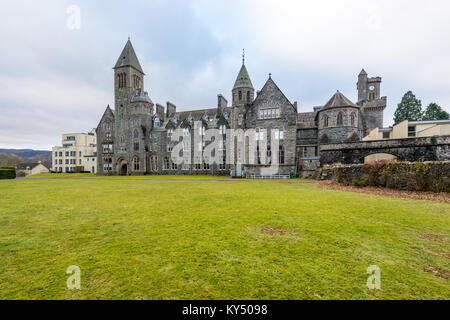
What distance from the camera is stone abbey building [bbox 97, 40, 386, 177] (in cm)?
3478

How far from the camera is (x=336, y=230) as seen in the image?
6074 millimetres

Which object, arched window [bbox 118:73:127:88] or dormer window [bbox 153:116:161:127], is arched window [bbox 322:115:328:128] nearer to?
dormer window [bbox 153:116:161:127]

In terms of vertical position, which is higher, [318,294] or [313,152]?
[313,152]

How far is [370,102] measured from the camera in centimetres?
4859

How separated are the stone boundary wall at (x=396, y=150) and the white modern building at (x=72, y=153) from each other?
80.7m

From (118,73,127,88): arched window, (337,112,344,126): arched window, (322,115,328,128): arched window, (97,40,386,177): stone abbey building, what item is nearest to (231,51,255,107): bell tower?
(97,40,386,177): stone abbey building

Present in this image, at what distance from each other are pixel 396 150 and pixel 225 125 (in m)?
30.4

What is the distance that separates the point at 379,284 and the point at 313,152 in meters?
38.3

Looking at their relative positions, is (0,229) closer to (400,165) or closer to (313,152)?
(400,165)

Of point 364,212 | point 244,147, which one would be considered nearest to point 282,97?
point 244,147

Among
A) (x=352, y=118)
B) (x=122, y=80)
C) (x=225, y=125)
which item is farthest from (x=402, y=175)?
(x=122, y=80)

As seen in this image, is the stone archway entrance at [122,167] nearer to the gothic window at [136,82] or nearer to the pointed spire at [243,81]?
the gothic window at [136,82]

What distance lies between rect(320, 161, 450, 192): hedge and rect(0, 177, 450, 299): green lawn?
7.51 m

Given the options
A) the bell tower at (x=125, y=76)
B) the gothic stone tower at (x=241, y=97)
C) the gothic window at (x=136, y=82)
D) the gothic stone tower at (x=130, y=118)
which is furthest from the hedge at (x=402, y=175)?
the gothic window at (x=136, y=82)
